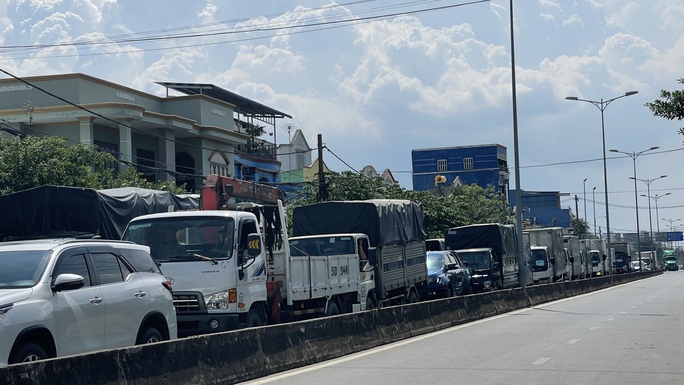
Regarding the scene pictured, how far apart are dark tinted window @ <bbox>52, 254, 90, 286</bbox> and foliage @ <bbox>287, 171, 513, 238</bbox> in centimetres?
1888

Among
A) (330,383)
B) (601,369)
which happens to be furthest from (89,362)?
(601,369)

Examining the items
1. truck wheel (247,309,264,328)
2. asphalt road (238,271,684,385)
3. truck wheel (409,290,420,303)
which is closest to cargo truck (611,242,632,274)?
truck wheel (409,290,420,303)

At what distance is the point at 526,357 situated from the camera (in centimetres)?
1384

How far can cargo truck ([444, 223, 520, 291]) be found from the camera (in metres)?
35.2

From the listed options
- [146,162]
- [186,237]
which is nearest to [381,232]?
[186,237]

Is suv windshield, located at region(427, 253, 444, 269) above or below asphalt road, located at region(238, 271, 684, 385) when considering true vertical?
above

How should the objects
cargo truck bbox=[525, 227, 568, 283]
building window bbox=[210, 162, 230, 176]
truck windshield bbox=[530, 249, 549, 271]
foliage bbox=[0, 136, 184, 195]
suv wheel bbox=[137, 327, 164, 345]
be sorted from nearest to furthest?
suv wheel bbox=[137, 327, 164, 345]
foliage bbox=[0, 136, 184, 195]
truck windshield bbox=[530, 249, 549, 271]
cargo truck bbox=[525, 227, 568, 283]
building window bbox=[210, 162, 230, 176]

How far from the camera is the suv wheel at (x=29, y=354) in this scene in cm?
880

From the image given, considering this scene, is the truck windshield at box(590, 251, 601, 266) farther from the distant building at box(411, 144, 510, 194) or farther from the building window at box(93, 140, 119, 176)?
the distant building at box(411, 144, 510, 194)

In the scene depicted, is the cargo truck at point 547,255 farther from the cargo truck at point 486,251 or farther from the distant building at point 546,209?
the distant building at point 546,209

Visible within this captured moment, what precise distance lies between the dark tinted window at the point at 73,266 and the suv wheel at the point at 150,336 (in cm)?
130

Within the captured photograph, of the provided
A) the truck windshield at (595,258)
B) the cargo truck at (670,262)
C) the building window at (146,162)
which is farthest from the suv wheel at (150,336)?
the cargo truck at (670,262)

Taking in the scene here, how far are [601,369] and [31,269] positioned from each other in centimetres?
751

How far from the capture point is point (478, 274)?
1377 inches
